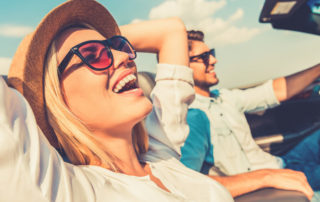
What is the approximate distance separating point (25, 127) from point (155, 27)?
1.18 m

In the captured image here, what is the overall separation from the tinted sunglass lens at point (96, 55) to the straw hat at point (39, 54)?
156 mm

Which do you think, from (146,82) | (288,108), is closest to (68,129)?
Result: (146,82)

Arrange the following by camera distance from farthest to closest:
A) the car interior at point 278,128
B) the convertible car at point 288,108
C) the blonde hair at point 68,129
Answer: the car interior at point 278,128 < the convertible car at point 288,108 < the blonde hair at point 68,129

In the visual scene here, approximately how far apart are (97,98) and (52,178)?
416 millimetres

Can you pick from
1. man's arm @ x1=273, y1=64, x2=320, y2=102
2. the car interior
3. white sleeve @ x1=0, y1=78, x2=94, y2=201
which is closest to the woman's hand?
white sleeve @ x1=0, y1=78, x2=94, y2=201

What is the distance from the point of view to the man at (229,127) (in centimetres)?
208

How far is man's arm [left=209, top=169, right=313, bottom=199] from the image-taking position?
4.51ft

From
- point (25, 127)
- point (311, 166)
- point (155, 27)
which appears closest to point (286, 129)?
point (311, 166)

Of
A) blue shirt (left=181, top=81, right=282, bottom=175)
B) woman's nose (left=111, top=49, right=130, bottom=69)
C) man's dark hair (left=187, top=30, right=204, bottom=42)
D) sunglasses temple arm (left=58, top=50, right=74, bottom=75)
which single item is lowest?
blue shirt (left=181, top=81, right=282, bottom=175)

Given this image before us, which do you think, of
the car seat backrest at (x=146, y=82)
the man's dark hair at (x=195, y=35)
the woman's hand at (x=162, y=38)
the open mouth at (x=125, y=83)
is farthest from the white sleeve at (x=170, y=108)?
the man's dark hair at (x=195, y=35)

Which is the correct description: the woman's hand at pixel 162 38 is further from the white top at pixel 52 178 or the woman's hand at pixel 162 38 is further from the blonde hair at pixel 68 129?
the white top at pixel 52 178

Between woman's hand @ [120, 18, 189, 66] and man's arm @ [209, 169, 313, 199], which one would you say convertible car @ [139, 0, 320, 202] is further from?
man's arm @ [209, 169, 313, 199]

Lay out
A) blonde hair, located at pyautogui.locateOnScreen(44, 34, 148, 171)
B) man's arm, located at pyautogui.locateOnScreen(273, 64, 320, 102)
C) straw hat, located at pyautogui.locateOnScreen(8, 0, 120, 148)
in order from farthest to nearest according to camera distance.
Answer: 1. man's arm, located at pyautogui.locateOnScreen(273, 64, 320, 102)
2. blonde hair, located at pyautogui.locateOnScreen(44, 34, 148, 171)
3. straw hat, located at pyautogui.locateOnScreen(8, 0, 120, 148)

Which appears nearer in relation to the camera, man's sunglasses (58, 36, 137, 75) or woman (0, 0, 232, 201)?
woman (0, 0, 232, 201)
